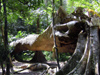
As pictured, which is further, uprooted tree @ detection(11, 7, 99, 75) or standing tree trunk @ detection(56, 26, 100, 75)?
uprooted tree @ detection(11, 7, 99, 75)

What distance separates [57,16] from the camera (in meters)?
7.90

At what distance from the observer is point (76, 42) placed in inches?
280

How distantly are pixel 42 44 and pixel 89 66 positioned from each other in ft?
20.9

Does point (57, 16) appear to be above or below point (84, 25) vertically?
above

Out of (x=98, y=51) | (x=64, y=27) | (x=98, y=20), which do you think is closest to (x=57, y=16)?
(x=64, y=27)

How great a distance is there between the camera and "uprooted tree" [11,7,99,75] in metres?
3.85

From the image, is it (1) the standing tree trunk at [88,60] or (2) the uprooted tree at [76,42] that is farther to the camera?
(2) the uprooted tree at [76,42]

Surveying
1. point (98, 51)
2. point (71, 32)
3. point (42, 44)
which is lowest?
point (42, 44)

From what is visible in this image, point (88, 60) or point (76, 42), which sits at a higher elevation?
point (88, 60)

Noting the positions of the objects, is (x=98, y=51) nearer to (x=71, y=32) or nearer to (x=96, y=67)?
(x=96, y=67)

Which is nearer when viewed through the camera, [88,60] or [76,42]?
[88,60]

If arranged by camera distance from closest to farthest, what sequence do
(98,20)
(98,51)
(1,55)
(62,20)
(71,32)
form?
(98,51)
(1,55)
(98,20)
(71,32)
(62,20)

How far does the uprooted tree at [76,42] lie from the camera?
385 cm

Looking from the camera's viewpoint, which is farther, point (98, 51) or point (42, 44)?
point (42, 44)
